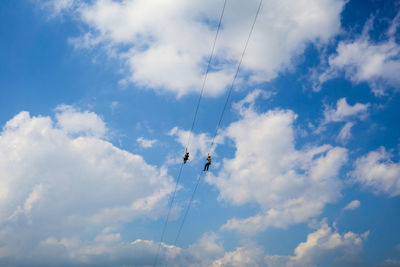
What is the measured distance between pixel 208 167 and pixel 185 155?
13.5ft

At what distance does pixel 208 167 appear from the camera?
→ 35031 millimetres

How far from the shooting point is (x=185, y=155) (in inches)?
1332
